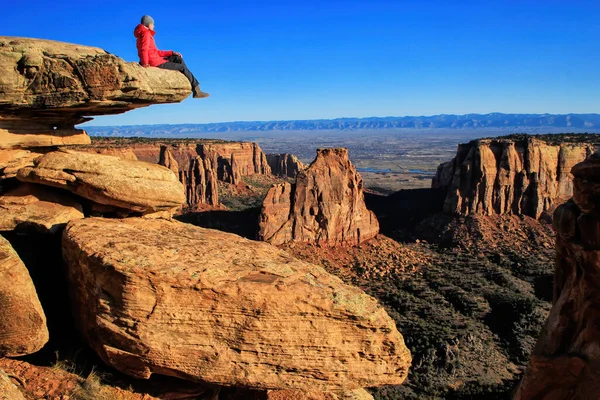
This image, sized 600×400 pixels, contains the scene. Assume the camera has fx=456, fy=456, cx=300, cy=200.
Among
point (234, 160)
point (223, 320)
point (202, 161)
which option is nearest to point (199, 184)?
point (202, 161)

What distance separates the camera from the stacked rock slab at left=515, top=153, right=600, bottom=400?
935 centimetres

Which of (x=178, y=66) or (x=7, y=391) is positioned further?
(x=178, y=66)

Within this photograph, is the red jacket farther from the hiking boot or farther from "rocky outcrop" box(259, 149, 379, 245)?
"rocky outcrop" box(259, 149, 379, 245)

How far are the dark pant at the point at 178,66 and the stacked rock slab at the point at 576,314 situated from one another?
11.1 meters

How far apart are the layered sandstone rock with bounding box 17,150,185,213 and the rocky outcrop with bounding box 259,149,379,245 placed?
1239 inches

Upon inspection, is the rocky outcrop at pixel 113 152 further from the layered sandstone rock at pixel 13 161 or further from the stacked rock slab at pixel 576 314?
the stacked rock slab at pixel 576 314

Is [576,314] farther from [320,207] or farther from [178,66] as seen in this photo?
[320,207]

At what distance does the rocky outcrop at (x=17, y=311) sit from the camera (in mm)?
10695

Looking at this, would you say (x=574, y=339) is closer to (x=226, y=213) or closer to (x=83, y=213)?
(x=83, y=213)

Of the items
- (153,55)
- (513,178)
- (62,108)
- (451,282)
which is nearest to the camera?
(62,108)

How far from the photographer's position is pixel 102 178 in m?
13.7

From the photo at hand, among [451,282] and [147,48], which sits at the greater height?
[147,48]

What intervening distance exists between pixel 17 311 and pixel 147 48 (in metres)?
8.02

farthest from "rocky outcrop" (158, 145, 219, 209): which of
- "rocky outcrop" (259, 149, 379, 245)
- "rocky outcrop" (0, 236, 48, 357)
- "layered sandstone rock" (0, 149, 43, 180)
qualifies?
"rocky outcrop" (0, 236, 48, 357)
